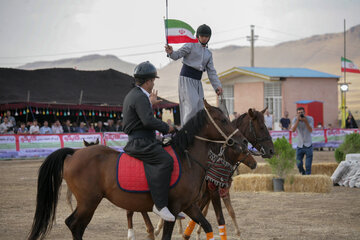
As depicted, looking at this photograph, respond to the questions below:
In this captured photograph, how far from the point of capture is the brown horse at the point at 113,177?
20.5 ft

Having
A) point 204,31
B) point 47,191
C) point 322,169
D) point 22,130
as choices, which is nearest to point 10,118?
point 22,130

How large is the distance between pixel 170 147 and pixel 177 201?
0.70m

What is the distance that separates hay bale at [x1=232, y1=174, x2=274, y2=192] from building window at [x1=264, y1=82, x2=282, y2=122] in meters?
26.6

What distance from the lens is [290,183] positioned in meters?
13.8

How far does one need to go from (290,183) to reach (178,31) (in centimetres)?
674

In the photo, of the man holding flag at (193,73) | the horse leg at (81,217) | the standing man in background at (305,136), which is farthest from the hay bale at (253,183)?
the horse leg at (81,217)

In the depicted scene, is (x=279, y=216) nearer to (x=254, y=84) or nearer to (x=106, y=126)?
(x=106, y=126)

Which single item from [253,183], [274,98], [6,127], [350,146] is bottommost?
[253,183]

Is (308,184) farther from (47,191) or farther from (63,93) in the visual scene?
(63,93)

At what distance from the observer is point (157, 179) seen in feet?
19.8

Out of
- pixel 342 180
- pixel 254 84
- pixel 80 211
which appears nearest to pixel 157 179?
pixel 80 211

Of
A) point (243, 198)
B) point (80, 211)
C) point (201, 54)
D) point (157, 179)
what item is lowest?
point (243, 198)

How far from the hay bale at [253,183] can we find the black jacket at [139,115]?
8.30m

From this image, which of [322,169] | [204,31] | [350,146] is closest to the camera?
[204,31]
